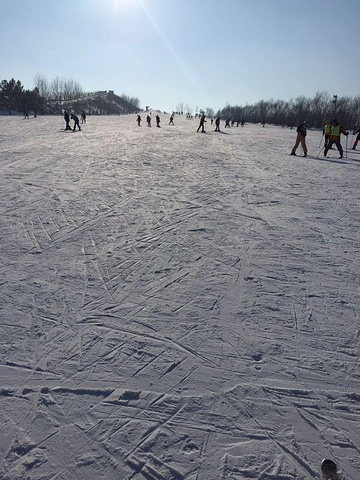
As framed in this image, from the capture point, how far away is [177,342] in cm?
318

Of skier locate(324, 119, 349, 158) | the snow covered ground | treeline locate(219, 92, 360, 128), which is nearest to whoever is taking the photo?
the snow covered ground

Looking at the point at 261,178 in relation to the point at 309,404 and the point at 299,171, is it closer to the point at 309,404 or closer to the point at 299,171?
the point at 299,171

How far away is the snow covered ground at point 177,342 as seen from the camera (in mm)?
2225

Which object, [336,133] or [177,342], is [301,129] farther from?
[177,342]

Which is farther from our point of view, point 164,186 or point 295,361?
point 164,186

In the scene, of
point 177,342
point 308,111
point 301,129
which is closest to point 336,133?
point 301,129

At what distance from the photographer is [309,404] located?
257cm

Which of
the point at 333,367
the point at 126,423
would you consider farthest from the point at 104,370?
the point at 333,367

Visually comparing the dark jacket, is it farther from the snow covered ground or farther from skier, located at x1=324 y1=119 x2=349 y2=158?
the snow covered ground

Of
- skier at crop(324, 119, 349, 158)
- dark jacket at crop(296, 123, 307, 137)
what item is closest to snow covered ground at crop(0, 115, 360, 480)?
dark jacket at crop(296, 123, 307, 137)

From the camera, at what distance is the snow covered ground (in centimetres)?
222

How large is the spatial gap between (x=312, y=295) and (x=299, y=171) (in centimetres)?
839

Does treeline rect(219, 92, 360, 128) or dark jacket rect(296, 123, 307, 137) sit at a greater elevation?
treeline rect(219, 92, 360, 128)

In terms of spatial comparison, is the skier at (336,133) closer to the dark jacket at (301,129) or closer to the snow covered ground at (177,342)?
the dark jacket at (301,129)
